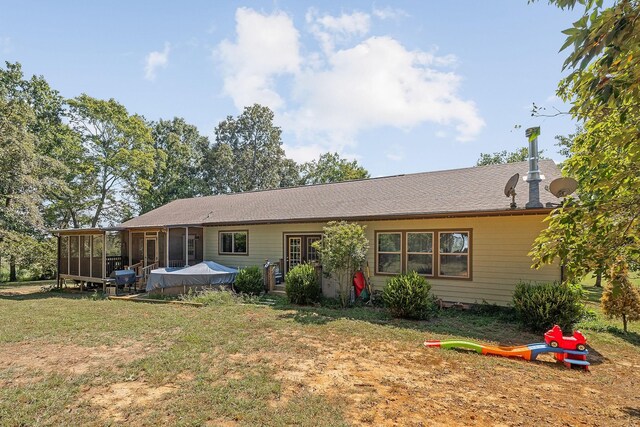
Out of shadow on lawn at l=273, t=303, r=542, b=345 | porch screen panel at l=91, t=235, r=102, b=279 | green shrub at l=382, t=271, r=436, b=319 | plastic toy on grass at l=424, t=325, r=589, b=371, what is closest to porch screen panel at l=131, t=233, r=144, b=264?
porch screen panel at l=91, t=235, r=102, b=279

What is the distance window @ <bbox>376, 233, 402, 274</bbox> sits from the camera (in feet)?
37.1

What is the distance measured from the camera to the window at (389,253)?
11305mm

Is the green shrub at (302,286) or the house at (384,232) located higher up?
the house at (384,232)

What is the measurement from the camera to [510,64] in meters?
9.03

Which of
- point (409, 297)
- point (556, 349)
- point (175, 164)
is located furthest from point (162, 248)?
point (175, 164)

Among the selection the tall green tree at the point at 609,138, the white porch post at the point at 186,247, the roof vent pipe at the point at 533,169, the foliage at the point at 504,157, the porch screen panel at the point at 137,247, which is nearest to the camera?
the tall green tree at the point at 609,138

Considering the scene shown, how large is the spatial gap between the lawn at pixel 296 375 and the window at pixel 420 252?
7.04 ft

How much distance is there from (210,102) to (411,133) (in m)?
9.86

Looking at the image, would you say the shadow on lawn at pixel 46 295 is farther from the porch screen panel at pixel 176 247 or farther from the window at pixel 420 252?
the window at pixel 420 252

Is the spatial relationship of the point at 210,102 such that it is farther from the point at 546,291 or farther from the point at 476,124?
the point at 546,291

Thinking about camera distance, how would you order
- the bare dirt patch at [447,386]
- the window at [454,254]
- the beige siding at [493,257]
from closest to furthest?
the bare dirt patch at [447,386], the beige siding at [493,257], the window at [454,254]

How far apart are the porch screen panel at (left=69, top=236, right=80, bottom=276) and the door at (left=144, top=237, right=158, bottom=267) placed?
10.3ft

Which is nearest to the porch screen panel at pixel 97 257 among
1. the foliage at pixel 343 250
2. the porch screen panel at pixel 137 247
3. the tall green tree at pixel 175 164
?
the porch screen panel at pixel 137 247

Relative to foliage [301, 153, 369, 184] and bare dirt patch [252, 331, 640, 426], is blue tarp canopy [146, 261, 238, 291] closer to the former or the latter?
bare dirt patch [252, 331, 640, 426]
